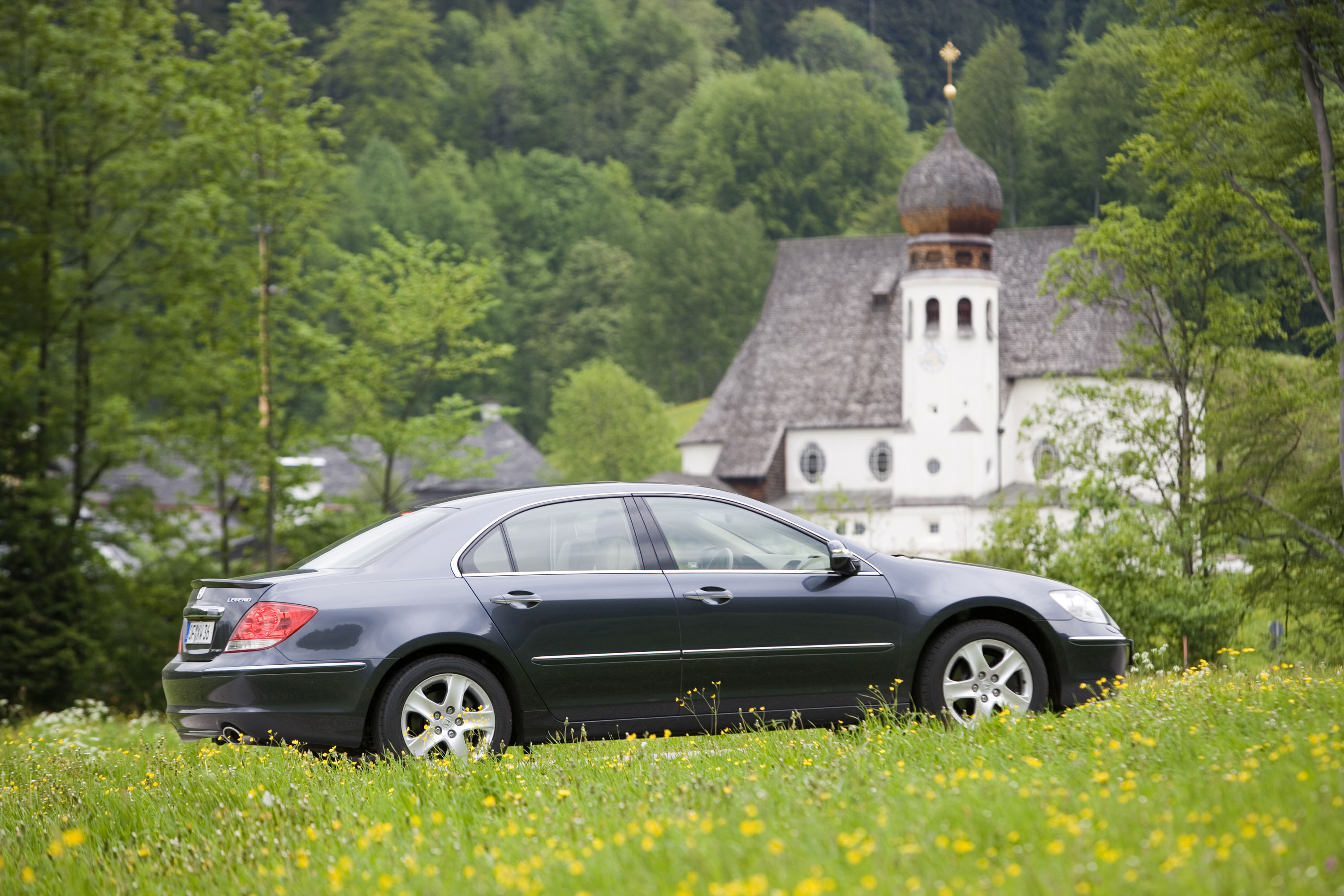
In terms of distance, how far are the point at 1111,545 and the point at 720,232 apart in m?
65.8

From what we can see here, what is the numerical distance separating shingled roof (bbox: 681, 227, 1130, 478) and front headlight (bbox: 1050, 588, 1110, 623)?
48546 millimetres

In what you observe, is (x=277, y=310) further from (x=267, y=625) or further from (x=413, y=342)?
(x=267, y=625)

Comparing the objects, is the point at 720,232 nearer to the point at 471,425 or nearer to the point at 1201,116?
the point at 471,425

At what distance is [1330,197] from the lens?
22.7 m

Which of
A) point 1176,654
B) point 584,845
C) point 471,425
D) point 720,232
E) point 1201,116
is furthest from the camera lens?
point 720,232

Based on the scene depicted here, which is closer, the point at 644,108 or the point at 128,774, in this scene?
the point at 128,774

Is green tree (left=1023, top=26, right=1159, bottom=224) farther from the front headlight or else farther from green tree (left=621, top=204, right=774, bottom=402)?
the front headlight

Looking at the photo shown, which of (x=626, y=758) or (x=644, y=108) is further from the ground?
(x=644, y=108)

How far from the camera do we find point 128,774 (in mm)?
7449

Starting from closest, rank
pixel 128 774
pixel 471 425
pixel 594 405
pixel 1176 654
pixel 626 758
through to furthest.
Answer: pixel 626 758
pixel 128 774
pixel 1176 654
pixel 471 425
pixel 594 405

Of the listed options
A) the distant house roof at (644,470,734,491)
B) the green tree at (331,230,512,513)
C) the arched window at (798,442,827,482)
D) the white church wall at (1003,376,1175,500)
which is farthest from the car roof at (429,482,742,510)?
the arched window at (798,442,827,482)

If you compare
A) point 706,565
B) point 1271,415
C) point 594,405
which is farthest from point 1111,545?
point 594,405

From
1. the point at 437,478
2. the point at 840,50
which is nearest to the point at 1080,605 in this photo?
the point at 437,478

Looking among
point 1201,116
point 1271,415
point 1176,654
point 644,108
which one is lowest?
point 1176,654
